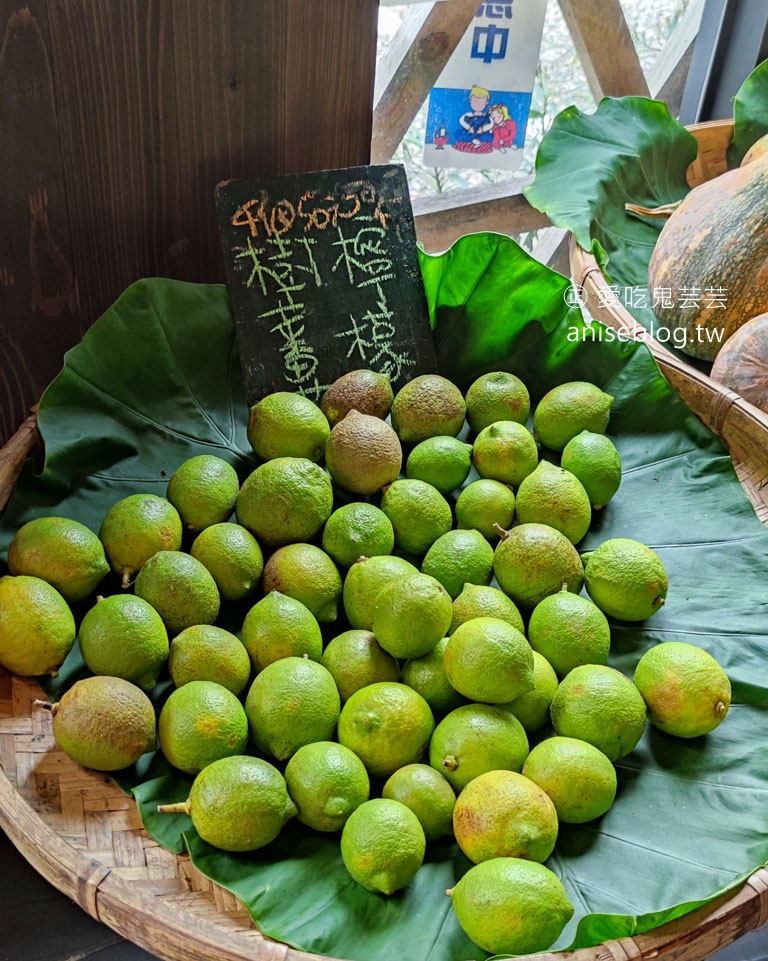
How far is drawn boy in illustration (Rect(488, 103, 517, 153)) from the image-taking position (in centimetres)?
237

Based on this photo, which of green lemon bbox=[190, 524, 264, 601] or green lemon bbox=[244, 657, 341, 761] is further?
green lemon bbox=[190, 524, 264, 601]

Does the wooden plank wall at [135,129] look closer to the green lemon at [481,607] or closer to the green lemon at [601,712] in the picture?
the green lemon at [481,607]

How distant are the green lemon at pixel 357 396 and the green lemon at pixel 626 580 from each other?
439 millimetres

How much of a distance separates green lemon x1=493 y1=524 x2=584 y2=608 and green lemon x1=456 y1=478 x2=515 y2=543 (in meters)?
0.08

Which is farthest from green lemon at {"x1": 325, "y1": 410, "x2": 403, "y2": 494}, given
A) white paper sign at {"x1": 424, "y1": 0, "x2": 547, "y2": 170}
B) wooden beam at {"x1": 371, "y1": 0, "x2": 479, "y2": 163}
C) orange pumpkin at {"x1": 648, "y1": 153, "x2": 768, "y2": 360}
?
white paper sign at {"x1": 424, "y1": 0, "x2": 547, "y2": 170}

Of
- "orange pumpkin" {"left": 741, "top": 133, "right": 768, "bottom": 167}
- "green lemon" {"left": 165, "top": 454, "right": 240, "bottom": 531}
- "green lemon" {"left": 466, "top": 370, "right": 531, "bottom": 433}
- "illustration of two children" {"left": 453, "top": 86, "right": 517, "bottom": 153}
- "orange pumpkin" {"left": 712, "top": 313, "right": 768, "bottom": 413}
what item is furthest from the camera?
"illustration of two children" {"left": 453, "top": 86, "right": 517, "bottom": 153}

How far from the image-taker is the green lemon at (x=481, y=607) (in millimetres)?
1158

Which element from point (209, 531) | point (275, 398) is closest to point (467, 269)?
point (275, 398)

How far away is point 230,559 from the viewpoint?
3.96ft

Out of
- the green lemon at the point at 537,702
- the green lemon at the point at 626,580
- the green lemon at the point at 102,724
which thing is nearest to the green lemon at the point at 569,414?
the green lemon at the point at 626,580

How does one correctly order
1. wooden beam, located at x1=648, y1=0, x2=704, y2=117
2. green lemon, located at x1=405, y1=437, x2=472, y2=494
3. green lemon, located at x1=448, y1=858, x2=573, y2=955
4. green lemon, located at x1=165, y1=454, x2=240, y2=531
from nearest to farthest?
green lemon, located at x1=448, y1=858, x2=573, y2=955 < green lemon, located at x1=165, y1=454, x2=240, y2=531 < green lemon, located at x1=405, y1=437, x2=472, y2=494 < wooden beam, located at x1=648, y1=0, x2=704, y2=117

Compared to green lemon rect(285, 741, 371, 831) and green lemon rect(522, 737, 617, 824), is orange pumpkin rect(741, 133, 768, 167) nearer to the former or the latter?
green lemon rect(522, 737, 617, 824)

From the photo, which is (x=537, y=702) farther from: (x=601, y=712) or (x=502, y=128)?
(x=502, y=128)

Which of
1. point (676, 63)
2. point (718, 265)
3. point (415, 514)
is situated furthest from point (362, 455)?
point (676, 63)
